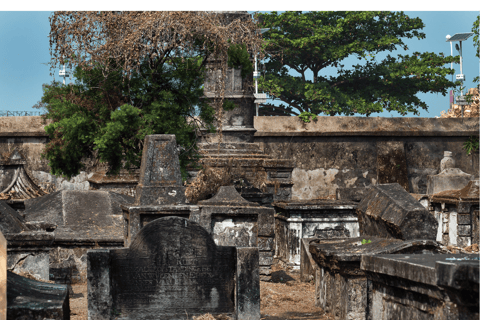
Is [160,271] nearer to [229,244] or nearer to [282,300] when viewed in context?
[282,300]

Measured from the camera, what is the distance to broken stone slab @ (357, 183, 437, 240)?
4.86 m

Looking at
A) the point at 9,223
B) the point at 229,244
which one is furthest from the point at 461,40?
the point at 9,223

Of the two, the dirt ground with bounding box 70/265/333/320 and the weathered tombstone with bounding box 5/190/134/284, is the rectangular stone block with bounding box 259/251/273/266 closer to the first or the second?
the dirt ground with bounding box 70/265/333/320

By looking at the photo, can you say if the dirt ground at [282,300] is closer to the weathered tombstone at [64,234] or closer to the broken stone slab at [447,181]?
the weathered tombstone at [64,234]

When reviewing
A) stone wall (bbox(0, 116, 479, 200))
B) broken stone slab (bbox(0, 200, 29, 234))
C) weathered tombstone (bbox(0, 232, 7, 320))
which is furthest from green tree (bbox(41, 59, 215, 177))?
weathered tombstone (bbox(0, 232, 7, 320))

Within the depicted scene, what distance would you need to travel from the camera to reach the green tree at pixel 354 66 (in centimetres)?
2152

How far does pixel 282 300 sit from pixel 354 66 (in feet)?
57.8

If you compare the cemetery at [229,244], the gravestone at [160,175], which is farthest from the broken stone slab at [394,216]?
the gravestone at [160,175]

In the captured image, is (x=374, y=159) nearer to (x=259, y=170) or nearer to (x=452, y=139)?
(x=452, y=139)

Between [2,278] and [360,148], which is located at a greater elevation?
[360,148]

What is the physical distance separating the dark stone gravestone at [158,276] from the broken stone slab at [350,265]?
2.90ft

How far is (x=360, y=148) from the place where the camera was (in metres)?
15.9

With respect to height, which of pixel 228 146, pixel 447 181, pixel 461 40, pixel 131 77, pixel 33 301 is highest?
pixel 461 40

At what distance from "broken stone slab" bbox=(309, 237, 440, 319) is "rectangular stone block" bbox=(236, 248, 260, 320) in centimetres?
71
